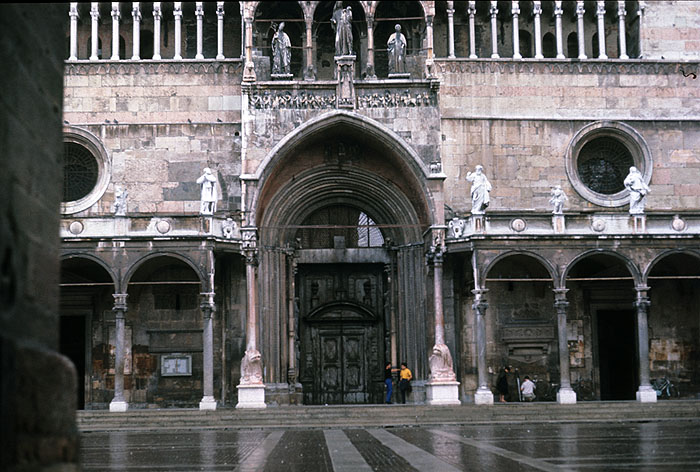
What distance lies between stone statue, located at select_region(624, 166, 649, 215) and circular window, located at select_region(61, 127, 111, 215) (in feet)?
55.1

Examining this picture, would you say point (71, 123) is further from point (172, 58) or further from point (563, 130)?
point (563, 130)

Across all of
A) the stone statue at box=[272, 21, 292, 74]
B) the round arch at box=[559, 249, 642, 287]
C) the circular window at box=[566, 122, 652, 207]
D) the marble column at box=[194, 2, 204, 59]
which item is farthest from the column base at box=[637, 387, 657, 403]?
the marble column at box=[194, 2, 204, 59]

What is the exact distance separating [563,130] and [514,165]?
206 cm

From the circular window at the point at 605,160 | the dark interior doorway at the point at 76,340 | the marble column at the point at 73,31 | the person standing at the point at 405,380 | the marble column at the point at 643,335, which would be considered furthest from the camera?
the circular window at the point at 605,160

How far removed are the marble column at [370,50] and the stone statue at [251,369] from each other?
9.73 m

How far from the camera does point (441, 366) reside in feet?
94.0

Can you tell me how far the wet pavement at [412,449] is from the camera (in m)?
13.4

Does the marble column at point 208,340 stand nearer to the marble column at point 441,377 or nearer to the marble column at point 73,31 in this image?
the marble column at point 441,377

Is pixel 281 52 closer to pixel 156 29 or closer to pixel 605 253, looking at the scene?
pixel 156 29

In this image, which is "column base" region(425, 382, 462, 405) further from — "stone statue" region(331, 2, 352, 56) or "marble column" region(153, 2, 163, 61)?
"marble column" region(153, 2, 163, 61)

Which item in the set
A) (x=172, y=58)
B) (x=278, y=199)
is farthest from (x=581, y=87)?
(x=172, y=58)

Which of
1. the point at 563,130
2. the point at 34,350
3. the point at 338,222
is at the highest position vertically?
the point at 563,130

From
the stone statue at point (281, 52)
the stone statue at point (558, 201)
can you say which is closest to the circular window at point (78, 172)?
the stone statue at point (281, 52)

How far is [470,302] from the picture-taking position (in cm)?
3083
